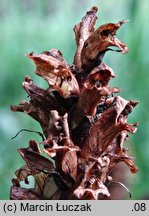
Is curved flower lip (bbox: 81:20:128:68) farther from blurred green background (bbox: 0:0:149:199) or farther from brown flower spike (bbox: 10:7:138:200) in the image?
blurred green background (bbox: 0:0:149:199)

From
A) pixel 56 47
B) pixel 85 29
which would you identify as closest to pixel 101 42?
pixel 85 29

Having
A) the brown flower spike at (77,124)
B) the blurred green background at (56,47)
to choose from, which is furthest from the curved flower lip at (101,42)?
the blurred green background at (56,47)

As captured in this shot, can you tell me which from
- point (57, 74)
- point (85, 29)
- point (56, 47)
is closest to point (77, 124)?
point (57, 74)

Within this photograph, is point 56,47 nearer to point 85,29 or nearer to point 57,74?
point 85,29

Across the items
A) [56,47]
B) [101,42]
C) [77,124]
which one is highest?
[56,47]

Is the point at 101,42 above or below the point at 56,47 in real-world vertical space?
below

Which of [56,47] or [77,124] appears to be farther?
[56,47]

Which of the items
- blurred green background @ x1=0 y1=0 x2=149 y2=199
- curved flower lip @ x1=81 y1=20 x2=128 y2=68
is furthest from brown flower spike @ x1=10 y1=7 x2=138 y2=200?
blurred green background @ x1=0 y1=0 x2=149 y2=199
